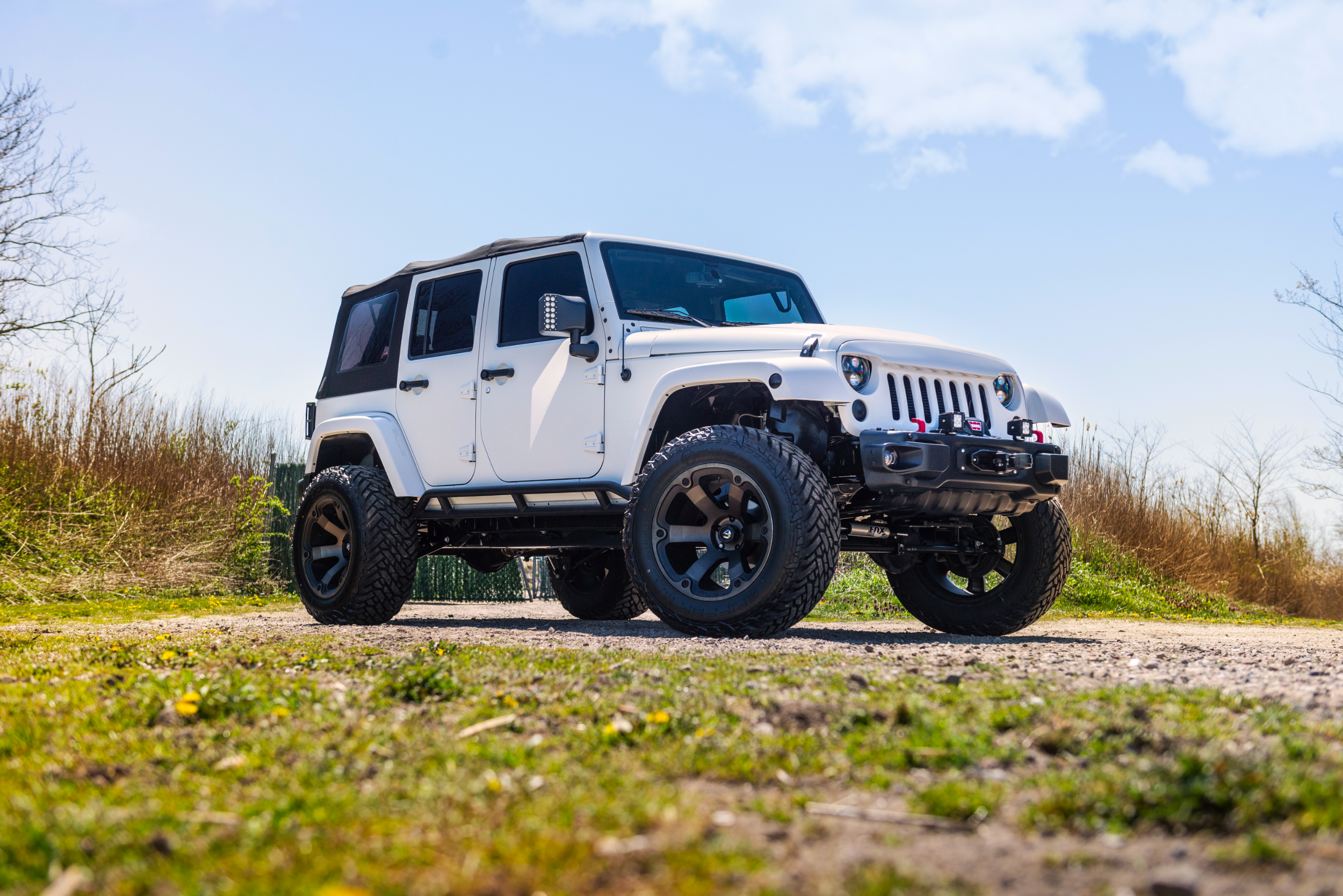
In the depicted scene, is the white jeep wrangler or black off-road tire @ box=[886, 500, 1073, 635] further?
black off-road tire @ box=[886, 500, 1073, 635]

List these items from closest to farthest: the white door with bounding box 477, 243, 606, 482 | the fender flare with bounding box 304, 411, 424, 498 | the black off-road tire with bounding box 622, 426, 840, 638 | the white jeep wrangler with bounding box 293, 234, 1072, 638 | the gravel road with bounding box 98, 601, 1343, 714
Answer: the gravel road with bounding box 98, 601, 1343, 714, the black off-road tire with bounding box 622, 426, 840, 638, the white jeep wrangler with bounding box 293, 234, 1072, 638, the white door with bounding box 477, 243, 606, 482, the fender flare with bounding box 304, 411, 424, 498

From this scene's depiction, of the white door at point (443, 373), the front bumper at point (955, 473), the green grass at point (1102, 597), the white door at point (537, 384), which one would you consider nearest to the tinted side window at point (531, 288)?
the white door at point (537, 384)

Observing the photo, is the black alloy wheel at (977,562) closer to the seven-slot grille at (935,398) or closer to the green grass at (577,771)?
the seven-slot grille at (935,398)

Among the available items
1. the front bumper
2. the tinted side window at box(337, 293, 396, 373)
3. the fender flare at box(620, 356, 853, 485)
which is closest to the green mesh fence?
the tinted side window at box(337, 293, 396, 373)

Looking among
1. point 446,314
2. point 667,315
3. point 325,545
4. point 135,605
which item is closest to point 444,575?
point 135,605

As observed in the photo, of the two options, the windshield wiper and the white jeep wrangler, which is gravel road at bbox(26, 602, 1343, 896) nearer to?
the white jeep wrangler

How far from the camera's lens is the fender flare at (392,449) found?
26.2 ft

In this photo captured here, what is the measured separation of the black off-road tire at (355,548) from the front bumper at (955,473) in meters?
3.44

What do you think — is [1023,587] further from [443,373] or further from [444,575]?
[444,575]

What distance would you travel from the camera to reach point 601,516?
7266mm

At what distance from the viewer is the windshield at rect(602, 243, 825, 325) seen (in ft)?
23.2

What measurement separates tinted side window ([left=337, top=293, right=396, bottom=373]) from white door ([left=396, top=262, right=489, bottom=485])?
0.29 meters

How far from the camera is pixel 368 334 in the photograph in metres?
8.68

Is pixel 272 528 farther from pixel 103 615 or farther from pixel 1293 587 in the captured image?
pixel 1293 587
